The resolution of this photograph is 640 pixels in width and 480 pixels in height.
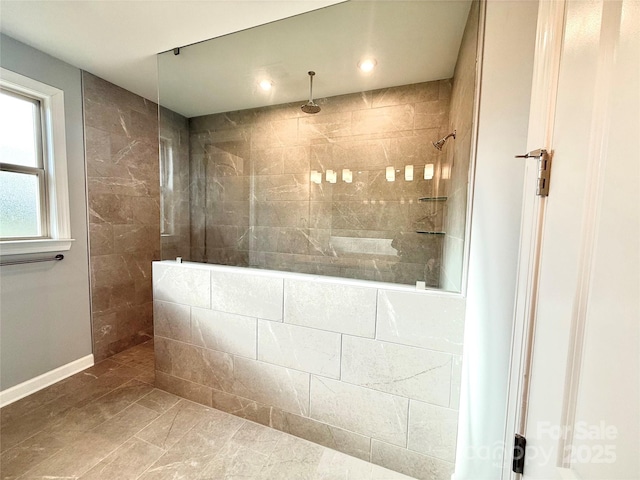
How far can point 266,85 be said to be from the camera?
2.37 meters

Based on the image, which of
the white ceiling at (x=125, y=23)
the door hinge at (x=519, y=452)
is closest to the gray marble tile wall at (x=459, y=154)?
the door hinge at (x=519, y=452)

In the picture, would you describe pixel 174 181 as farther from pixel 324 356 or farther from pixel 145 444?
pixel 324 356

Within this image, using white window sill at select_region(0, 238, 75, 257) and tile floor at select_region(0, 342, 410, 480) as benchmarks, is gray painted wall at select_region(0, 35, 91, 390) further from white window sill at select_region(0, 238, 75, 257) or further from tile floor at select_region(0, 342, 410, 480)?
tile floor at select_region(0, 342, 410, 480)

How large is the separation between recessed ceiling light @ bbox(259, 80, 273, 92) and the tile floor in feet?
8.93

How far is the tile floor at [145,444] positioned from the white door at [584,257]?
112 cm

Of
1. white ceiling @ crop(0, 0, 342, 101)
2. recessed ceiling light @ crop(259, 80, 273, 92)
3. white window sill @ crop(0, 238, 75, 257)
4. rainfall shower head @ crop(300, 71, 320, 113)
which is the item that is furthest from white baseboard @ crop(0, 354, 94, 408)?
rainfall shower head @ crop(300, 71, 320, 113)

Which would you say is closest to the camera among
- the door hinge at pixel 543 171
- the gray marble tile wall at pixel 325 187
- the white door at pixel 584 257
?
the white door at pixel 584 257

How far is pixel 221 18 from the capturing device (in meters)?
1.53

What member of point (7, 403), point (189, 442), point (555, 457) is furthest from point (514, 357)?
point (7, 403)

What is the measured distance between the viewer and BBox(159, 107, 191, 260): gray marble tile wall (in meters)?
2.33

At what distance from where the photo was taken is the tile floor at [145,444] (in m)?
1.29

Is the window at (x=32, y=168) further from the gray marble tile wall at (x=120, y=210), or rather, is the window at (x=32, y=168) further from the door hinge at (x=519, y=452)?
the door hinge at (x=519, y=452)

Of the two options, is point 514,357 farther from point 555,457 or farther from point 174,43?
point 174,43

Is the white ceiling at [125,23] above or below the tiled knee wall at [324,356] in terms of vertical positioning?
above
